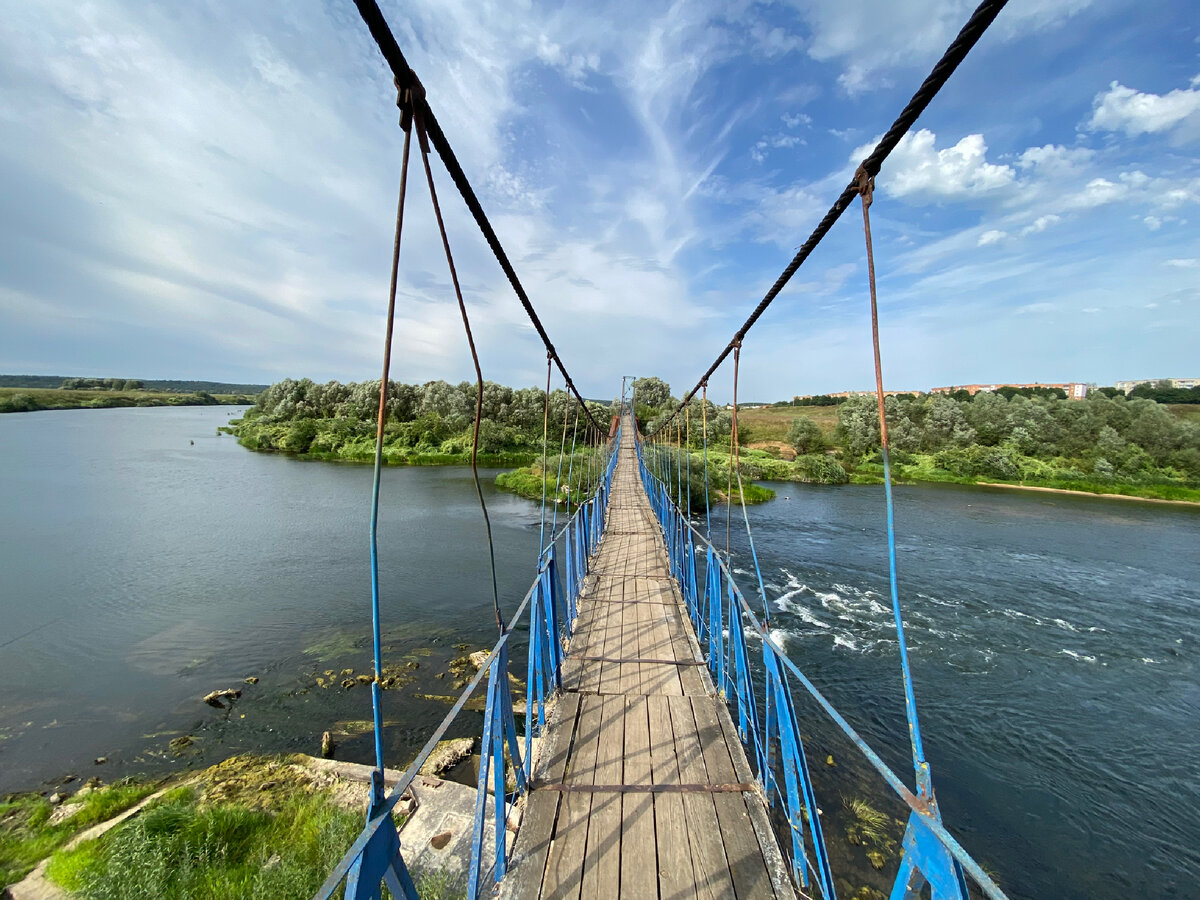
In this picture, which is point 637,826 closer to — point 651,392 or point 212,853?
point 212,853

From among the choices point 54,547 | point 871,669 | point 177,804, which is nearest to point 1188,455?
point 871,669

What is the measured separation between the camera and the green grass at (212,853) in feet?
11.3

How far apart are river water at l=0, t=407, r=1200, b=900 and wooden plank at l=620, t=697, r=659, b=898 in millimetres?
3442

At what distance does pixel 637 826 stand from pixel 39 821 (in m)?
6.02

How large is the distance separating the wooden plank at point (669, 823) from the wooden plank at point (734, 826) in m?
0.15

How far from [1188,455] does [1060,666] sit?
28286 millimetres

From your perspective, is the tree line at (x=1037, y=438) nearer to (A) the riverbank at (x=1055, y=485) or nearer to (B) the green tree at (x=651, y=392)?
(A) the riverbank at (x=1055, y=485)

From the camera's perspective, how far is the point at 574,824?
2031 millimetres

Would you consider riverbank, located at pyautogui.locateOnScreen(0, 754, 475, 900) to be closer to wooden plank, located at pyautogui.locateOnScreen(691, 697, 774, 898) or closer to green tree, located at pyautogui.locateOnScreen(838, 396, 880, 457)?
wooden plank, located at pyautogui.locateOnScreen(691, 697, 774, 898)

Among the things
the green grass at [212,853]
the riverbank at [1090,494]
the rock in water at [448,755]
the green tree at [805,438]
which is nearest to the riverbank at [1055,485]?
the riverbank at [1090,494]

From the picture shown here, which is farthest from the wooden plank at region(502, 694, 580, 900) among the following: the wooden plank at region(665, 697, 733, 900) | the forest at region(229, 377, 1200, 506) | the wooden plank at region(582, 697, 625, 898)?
the forest at region(229, 377, 1200, 506)

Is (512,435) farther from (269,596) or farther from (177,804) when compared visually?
(177,804)

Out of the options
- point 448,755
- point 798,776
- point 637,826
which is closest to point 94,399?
point 448,755

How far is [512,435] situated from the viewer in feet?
107
